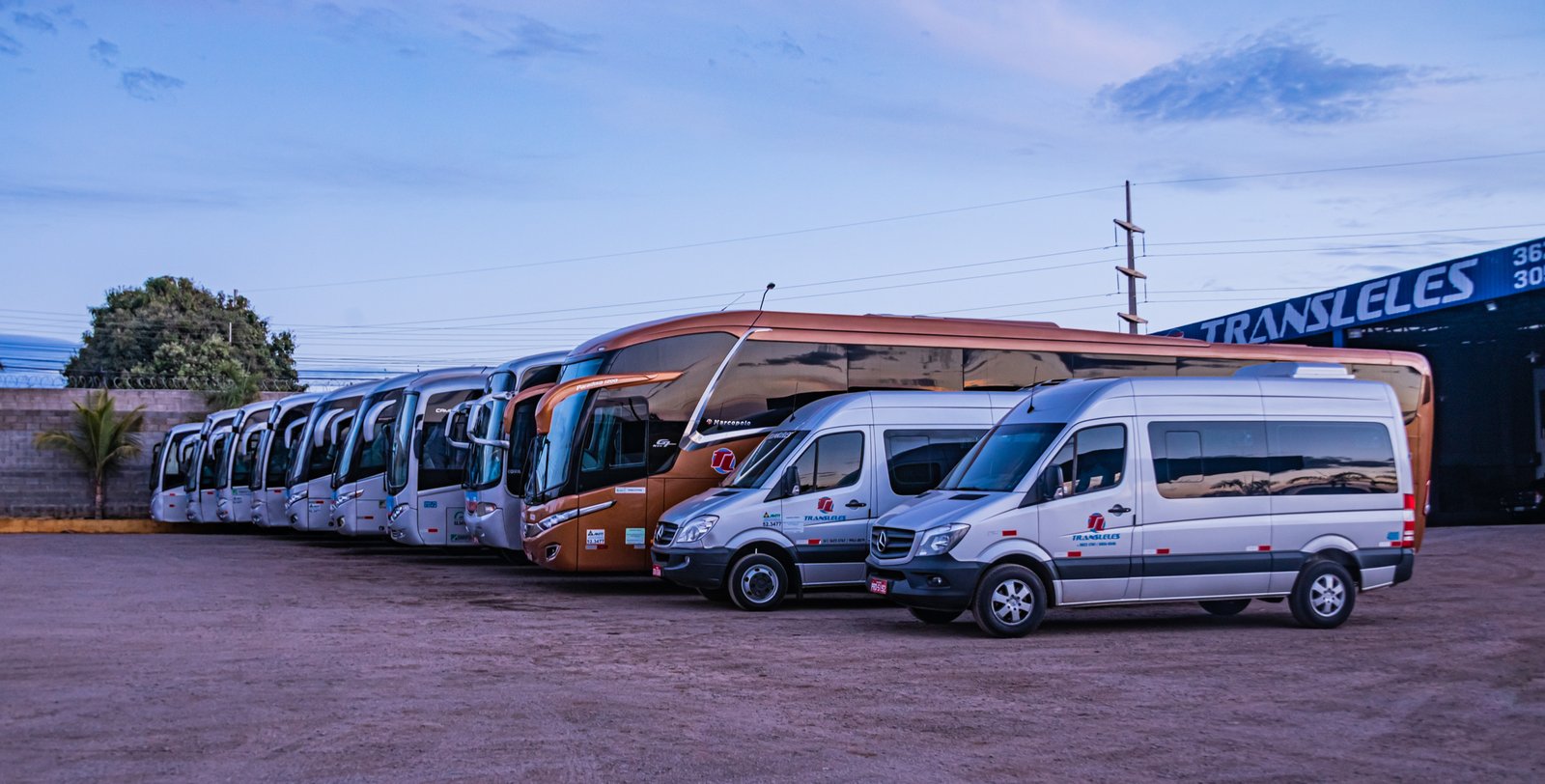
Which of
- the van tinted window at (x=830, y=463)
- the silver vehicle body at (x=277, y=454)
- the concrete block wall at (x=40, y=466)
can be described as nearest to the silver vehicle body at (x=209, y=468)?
the silver vehicle body at (x=277, y=454)

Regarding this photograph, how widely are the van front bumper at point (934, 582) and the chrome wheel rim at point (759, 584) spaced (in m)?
2.75

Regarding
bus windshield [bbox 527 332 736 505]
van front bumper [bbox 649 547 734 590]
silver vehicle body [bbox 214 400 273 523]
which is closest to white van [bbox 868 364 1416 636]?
van front bumper [bbox 649 547 734 590]

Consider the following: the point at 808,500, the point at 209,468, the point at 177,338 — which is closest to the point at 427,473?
the point at 808,500

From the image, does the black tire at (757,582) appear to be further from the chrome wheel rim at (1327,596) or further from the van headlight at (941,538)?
the chrome wheel rim at (1327,596)

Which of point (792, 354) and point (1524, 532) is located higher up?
point (792, 354)

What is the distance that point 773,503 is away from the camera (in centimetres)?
1611

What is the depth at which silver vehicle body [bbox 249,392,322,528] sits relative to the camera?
112 ft

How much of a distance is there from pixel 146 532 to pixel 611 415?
2609cm

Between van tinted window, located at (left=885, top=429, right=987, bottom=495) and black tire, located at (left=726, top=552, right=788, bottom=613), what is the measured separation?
1651 millimetres

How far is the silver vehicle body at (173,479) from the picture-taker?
131 ft

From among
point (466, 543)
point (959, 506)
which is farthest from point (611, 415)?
point (466, 543)

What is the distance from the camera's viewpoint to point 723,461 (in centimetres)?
1825

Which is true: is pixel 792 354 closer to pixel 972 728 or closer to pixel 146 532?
pixel 972 728

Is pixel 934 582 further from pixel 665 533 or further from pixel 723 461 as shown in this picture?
pixel 723 461
